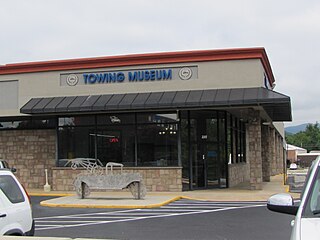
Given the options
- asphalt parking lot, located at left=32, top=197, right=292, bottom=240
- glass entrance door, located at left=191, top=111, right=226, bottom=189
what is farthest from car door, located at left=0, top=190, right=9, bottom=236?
glass entrance door, located at left=191, top=111, right=226, bottom=189

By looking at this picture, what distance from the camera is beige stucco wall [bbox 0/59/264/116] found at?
752 inches

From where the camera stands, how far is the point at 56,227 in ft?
37.2

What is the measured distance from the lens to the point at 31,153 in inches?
899

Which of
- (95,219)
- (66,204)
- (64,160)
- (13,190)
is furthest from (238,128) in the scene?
(13,190)

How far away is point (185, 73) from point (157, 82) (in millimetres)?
1238

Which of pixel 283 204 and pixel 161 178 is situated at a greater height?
pixel 283 204

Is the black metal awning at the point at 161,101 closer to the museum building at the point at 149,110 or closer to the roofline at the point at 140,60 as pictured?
the museum building at the point at 149,110

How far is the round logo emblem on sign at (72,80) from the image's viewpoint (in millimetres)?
21156

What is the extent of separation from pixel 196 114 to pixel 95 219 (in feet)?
29.1

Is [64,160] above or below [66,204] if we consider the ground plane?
above

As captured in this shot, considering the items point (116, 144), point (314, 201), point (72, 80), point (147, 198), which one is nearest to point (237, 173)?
point (116, 144)

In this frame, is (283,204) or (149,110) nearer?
(283,204)

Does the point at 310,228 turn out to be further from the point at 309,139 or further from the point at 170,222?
the point at 309,139

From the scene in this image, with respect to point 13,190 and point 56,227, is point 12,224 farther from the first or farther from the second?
point 56,227
